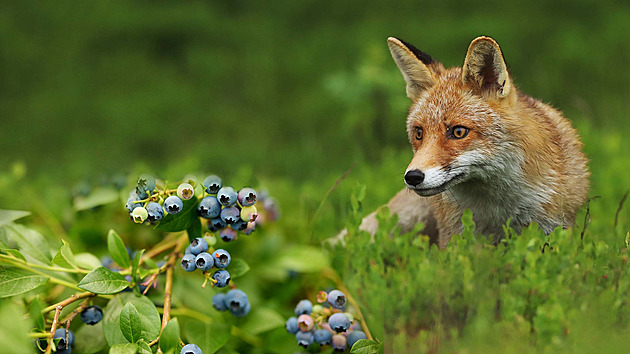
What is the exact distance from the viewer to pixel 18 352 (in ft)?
2.58

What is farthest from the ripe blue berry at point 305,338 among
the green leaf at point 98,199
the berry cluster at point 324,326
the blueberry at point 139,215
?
the green leaf at point 98,199

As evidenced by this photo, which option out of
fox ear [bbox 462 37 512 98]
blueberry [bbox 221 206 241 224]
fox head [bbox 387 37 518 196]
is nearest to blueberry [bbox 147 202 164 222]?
blueberry [bbox 221 206 241 224]

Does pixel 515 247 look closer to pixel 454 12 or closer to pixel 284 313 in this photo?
pixel 284 313

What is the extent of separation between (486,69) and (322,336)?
1.86 feet

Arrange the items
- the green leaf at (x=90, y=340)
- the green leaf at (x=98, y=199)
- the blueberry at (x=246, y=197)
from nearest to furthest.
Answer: the blueberry at (x=246, y=197), the green leaf at (x=90, y=340), the green leaf at (x=98, y=199)

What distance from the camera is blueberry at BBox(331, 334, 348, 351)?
1.19 meters

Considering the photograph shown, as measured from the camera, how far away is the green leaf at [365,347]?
3.46 feet

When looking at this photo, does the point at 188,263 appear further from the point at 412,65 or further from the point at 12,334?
the point at 412,65

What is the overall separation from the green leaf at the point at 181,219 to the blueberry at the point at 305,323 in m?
0.26

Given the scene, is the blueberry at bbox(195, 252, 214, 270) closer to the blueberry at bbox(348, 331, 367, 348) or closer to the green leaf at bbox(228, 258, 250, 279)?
the green leaf at bbox(228, 258, 250, 279)

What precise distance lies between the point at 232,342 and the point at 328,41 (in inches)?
119

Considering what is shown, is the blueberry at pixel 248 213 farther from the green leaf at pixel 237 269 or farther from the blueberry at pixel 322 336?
the blueberry at pixel 322 336

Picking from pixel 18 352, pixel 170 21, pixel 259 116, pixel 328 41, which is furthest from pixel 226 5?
pixel 18 352

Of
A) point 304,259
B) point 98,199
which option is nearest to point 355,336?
point 304,259
